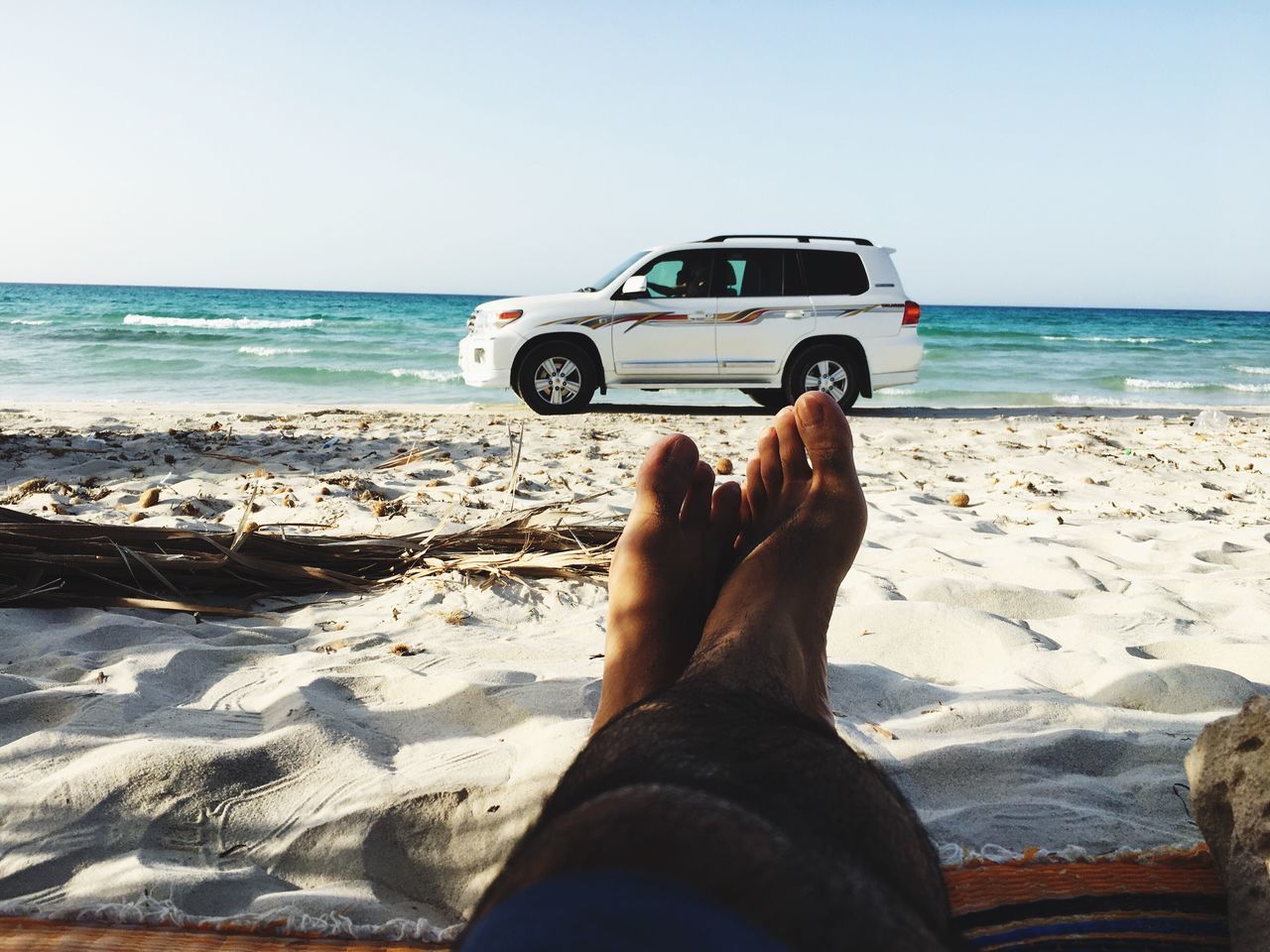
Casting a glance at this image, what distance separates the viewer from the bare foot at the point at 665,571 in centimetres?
175

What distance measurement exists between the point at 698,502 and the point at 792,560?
0.42m

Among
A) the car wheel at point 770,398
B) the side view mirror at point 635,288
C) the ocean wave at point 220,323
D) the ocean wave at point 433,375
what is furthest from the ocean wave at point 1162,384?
the ocean wave at point 220,323

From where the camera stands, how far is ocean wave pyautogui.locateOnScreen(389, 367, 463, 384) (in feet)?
41.2

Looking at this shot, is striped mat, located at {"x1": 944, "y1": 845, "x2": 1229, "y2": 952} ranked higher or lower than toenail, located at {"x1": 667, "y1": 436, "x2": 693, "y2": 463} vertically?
lower

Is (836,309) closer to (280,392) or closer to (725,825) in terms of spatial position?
(280,392)

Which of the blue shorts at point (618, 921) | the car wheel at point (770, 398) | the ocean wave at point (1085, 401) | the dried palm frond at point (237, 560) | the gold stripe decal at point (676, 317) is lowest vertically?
the dried palm frond at point (237, 560)

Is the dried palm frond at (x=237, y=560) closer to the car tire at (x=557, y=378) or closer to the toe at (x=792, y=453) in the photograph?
the toe at (x=792, y=453)

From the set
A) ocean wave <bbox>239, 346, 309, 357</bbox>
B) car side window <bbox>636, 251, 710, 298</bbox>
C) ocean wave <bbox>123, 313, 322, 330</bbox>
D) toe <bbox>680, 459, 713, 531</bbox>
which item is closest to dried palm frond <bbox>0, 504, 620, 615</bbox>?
toe <bbox>680, 459, 713, 531</bbox>

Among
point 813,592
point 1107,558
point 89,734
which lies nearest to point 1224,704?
point 813,592

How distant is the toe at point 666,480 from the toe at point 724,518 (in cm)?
9

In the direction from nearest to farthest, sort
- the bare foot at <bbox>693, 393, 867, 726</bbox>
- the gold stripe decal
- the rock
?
1. the rock
2. the bare foot at <bbox>693, 393, 867, 726</bbox>
3. the gold stripe decal

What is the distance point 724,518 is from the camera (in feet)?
7.60

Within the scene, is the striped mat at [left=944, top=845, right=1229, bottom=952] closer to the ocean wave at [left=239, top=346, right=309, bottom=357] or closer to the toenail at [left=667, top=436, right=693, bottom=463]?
the toenail at [left=667, top=436, right=693, bottom=463]

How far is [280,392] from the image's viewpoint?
35.8 ft
